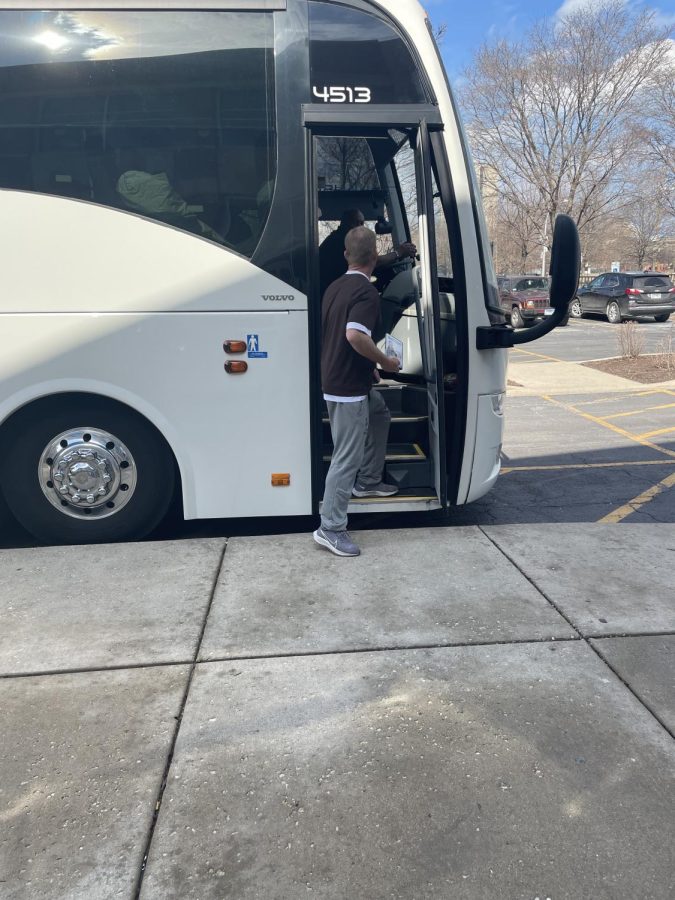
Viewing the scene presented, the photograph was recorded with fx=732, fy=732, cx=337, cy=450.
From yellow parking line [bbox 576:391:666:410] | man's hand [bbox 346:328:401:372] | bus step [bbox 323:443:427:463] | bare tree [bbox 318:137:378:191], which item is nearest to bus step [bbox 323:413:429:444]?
bus step [bbox 323:443:427:463]

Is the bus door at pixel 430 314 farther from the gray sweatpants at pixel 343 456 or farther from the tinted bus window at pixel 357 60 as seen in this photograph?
the gray sweatpants at pixel 343 456

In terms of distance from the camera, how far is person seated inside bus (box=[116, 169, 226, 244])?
431cm

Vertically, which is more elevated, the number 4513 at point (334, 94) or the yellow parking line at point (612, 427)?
the number 4513 at point (334, 94)

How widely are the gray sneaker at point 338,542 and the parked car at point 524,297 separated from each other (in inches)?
895

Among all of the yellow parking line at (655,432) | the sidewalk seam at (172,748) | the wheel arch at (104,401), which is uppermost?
the wheel arch at (104,401)

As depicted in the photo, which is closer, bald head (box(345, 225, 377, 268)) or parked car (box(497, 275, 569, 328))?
bald head (box(345, 225, 377, 268))

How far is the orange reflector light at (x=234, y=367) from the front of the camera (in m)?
4.43

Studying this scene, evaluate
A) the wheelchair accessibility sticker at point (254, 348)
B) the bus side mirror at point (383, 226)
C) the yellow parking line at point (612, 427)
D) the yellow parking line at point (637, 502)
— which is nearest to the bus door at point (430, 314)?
the wheelchair accessibility sticker at point (254, 348)

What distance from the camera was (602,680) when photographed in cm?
314

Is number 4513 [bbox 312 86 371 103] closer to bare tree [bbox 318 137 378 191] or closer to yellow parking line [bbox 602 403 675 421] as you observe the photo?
bare tree [bbox 318 137 378 191]

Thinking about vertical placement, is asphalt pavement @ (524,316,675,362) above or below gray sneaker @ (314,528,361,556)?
below

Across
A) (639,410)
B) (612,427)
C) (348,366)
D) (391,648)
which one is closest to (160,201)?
(348,366)

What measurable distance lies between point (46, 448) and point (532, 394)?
30.7ft

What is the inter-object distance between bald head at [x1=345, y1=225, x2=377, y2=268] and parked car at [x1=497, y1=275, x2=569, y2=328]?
74.5 ft
